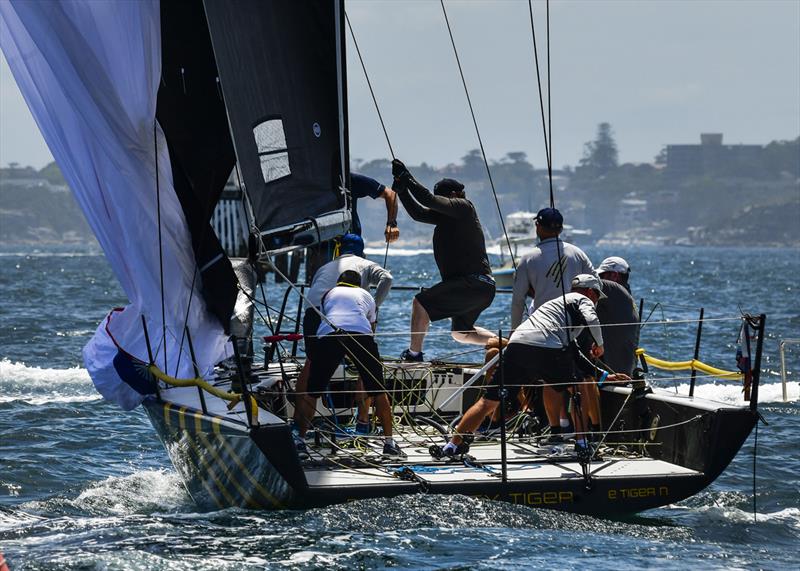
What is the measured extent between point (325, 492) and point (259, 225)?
2.44 meters

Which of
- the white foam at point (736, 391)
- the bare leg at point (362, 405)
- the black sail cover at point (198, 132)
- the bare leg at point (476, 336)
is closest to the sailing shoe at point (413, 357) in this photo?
the bare leg at point (476, 336)

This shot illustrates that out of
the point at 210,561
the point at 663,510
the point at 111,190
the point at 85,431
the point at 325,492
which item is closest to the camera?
the point at 210,561

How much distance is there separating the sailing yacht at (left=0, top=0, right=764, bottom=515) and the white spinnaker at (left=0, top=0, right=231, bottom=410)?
12 millimetres

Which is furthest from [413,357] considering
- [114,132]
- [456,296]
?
[114,132]

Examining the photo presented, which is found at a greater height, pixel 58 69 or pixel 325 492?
pixel 58 69

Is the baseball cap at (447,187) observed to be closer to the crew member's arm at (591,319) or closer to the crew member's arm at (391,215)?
the crew member's arm at (391,215)

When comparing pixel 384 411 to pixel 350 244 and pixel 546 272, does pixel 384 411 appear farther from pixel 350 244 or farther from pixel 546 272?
pixel 546 272

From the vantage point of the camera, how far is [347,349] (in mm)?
8164

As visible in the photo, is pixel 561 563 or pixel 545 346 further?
pixel 545 346

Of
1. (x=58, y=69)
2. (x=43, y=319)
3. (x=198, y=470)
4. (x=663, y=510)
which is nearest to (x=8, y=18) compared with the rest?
(x=58, y=69)

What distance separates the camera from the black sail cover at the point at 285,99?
29.8 ft

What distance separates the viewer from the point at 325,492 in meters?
7.56

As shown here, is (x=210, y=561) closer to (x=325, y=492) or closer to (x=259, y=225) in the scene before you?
(x=325, y=492)

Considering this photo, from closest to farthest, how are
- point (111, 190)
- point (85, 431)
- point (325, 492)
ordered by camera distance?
point (325, 492) → point (111, 190) → point (85, 431)
